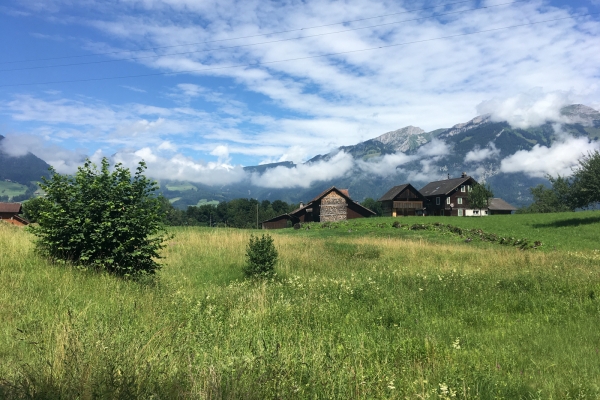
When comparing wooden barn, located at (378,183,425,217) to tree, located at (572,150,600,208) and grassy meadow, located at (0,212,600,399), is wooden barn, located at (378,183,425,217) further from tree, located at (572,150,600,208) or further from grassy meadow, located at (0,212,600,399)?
grassy meadow, located at (0,212,600,399)

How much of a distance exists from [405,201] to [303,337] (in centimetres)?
9301

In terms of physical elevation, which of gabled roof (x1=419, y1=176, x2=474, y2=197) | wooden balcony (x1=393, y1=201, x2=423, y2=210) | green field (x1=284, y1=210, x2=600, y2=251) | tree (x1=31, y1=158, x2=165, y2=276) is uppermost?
gabled roof (x1=419, y1=176, x2=474, y2=197)

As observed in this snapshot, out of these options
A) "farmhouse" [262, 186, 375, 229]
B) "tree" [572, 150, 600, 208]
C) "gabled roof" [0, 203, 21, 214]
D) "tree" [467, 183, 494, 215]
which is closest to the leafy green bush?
"tree" [572, 150, 600, 208]

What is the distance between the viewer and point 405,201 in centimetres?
9425

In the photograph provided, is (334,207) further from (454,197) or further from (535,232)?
(535,232)

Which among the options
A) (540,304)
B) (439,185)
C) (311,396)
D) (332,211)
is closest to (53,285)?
(311,396)

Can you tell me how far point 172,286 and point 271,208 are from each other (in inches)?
6566

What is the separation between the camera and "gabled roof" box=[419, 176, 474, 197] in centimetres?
9288

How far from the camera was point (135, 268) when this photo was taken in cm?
861

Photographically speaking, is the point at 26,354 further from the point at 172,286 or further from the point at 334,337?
the point at 172,286

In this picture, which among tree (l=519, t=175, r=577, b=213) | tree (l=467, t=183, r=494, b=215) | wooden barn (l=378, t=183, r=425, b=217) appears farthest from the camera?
tree (l=519, t=175, r=577, b=213)

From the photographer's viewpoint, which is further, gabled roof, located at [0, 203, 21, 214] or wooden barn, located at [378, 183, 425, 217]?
wooden barn, located at [378, 183, 425, 217]

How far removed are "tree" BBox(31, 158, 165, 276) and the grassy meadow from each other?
0.59 metres

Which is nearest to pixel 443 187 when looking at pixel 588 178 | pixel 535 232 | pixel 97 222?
pixel 588 178
